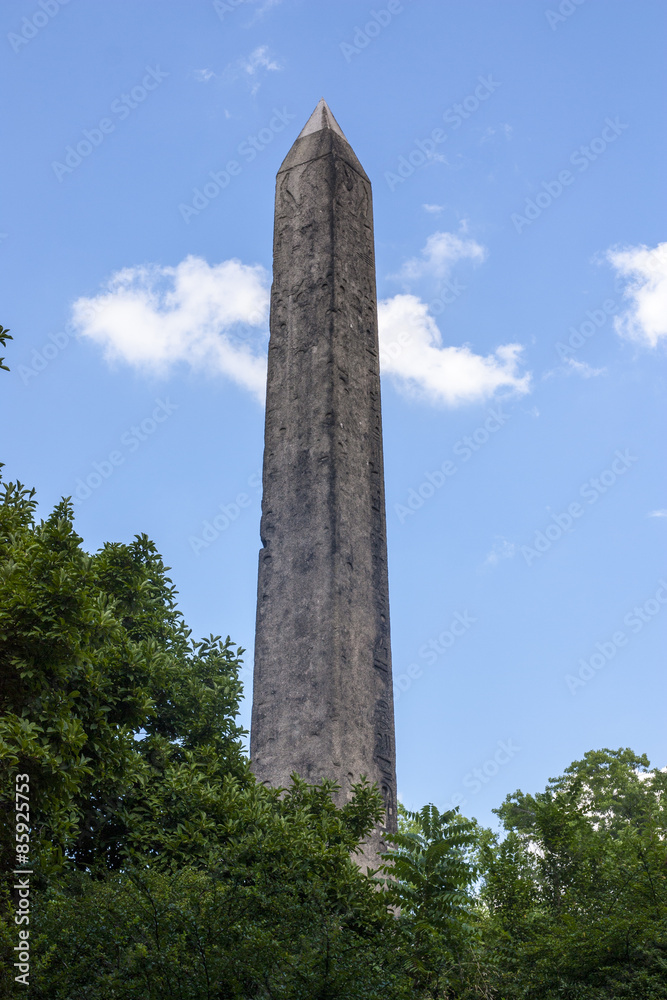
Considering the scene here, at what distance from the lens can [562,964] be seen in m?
6.86

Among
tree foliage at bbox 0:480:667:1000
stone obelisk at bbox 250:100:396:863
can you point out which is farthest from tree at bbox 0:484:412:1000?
stone obelisk at bbox 250:100:396:863

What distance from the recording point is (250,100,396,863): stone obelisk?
29.8ft

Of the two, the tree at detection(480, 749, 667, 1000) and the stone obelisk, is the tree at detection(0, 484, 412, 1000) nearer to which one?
the stone obelisk

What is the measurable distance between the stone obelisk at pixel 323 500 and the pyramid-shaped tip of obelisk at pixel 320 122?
0.11 ft

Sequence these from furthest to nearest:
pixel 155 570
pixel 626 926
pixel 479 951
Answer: pixel 155 570 < pixel 479 951 < pixel 626 926

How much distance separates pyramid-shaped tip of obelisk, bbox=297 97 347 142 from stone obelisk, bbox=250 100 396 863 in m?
0.03

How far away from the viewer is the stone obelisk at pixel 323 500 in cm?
909

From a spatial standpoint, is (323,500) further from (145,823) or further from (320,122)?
(320,122)

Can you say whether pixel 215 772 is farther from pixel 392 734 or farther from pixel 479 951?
pixel 479 951

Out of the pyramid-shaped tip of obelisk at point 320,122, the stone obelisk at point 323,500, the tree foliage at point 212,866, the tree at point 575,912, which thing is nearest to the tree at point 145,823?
the tree foliage at point 212,866

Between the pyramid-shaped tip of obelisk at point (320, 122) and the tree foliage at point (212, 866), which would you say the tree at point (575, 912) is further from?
the pyramid-shaped tip of obelisk at point (320, 122)

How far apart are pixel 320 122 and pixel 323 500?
470cm

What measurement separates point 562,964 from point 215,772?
3165 millimetres

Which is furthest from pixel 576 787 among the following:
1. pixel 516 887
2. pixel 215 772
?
A: pixel 215 772
